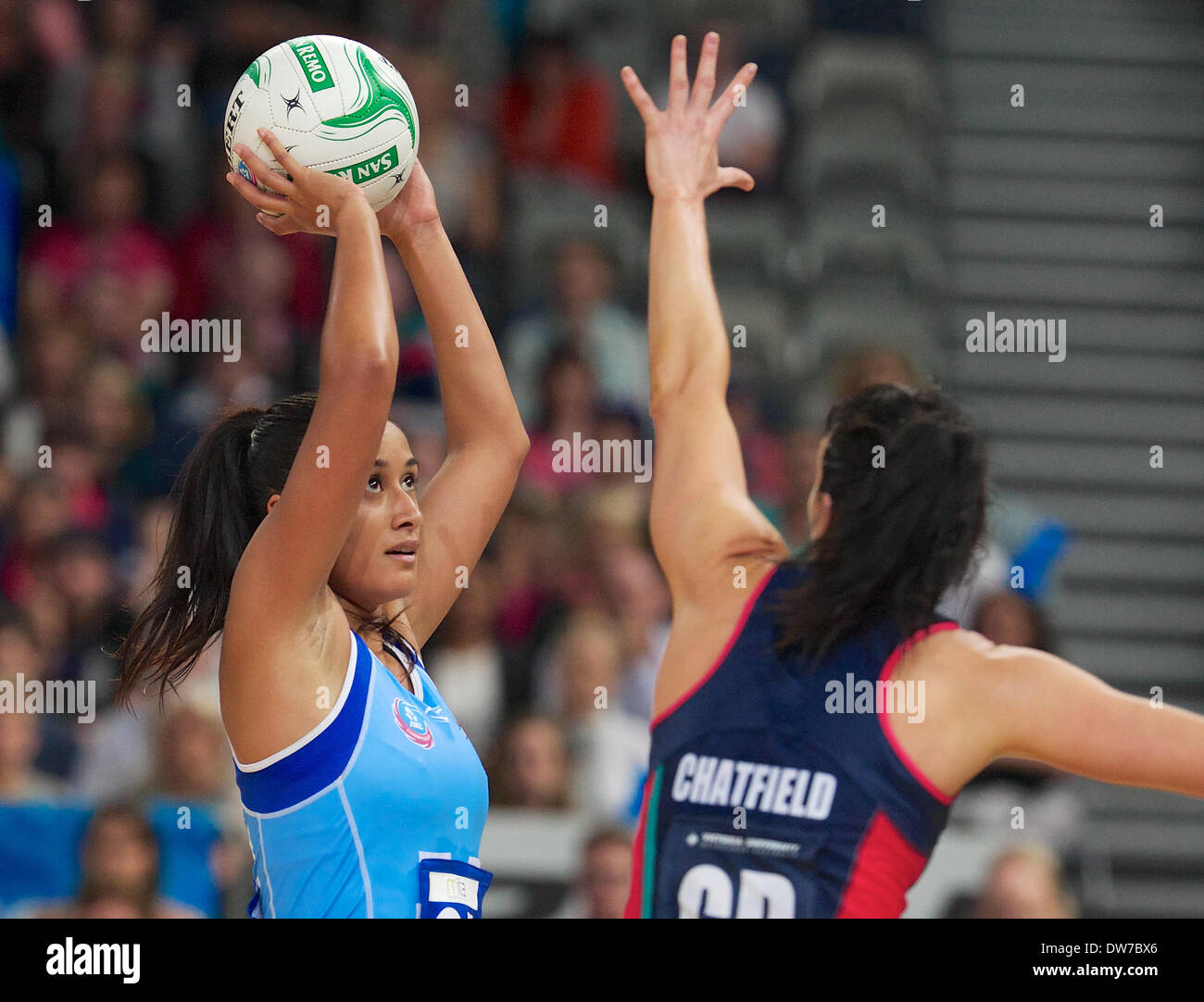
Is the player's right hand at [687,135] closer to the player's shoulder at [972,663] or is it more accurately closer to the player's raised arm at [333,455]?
the player's raised arm at [333,455]

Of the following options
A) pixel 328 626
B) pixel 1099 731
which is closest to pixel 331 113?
pixel 328 626

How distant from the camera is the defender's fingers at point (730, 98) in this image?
10.4 feet

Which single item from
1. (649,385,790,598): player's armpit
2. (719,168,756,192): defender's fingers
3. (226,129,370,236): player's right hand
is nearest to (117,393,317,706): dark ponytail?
(226,129,370,236): player's right hand

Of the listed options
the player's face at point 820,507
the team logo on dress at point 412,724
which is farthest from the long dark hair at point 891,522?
the team logo on dress at point 412,724

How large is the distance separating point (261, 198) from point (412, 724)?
890 millimetres

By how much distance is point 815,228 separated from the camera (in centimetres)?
746

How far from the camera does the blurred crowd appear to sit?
490cm

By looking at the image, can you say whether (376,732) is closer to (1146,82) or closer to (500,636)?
(500,636)

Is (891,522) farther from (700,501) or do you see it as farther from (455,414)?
(455,414)

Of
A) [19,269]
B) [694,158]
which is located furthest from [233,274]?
[694,158]

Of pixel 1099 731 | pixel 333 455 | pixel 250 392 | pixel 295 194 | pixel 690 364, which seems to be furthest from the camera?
pixel 250 392

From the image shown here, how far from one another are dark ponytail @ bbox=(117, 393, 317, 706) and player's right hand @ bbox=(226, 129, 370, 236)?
302mm

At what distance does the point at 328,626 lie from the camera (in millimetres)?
2518

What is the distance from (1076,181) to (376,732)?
6.05m
